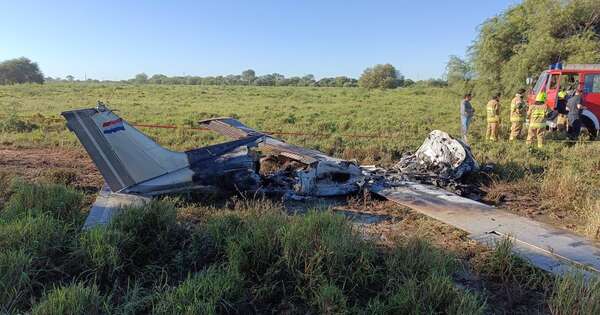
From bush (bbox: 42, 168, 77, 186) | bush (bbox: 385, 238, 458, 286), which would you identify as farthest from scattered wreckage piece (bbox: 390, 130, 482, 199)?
bush (bbox: 42, 168, 77, 186)

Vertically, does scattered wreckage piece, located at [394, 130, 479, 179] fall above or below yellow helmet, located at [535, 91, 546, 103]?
below

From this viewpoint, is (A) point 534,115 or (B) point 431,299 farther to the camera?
(A) point 534,115

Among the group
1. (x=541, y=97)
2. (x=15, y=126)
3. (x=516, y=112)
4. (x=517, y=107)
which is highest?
A: (x=541, y=97)

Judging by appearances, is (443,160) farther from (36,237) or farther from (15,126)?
(15,126)

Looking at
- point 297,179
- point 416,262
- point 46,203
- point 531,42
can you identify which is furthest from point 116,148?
point 531,42

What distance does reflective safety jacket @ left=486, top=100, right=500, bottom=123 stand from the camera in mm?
12344

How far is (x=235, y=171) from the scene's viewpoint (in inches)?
231

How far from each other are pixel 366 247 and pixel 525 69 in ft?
61.9

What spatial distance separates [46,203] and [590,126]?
15.2 metres

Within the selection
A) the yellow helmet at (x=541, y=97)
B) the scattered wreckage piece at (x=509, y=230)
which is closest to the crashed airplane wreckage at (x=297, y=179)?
the scattered wreckage piece at (x=509, y=230)

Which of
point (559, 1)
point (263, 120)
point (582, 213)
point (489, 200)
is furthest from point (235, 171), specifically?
point (559, 1)

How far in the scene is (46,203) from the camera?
15.5ft

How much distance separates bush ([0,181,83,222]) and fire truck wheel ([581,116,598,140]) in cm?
1464

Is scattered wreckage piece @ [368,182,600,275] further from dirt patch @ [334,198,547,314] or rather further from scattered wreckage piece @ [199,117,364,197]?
scattered wreckage piece @ [199,117,364,197]
